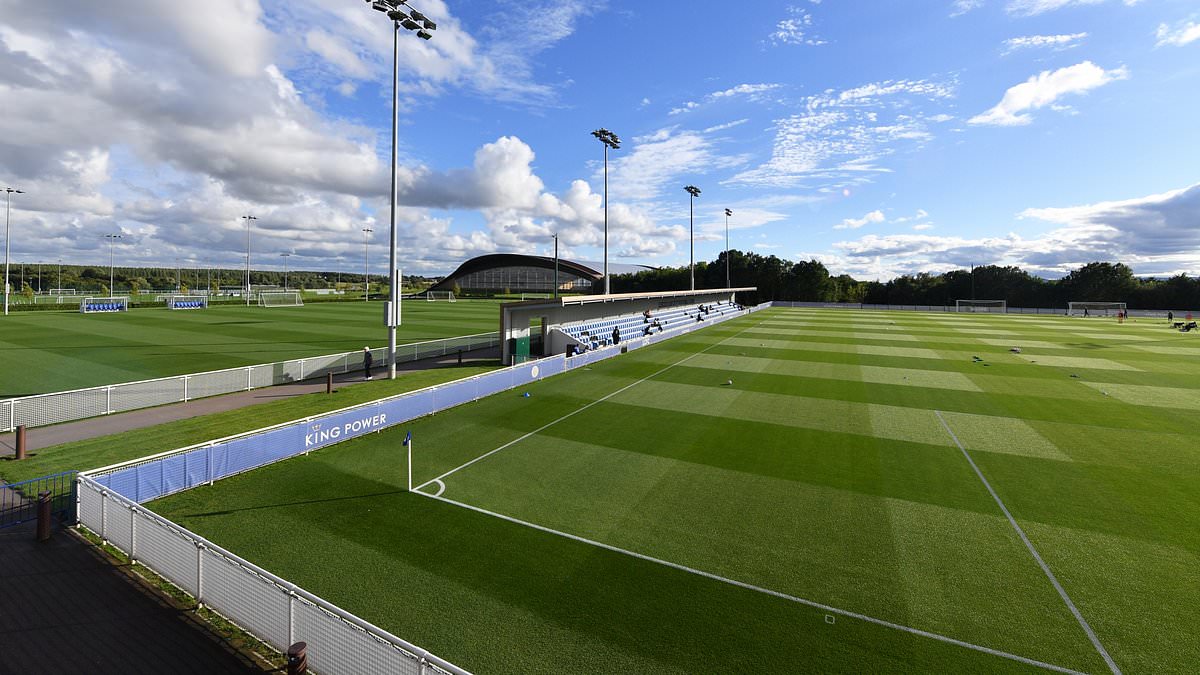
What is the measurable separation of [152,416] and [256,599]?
644 inches

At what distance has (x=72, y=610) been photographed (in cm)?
805

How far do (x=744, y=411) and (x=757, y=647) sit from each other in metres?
14.5

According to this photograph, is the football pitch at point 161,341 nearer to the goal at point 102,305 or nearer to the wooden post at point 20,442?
the goal at point 102,305

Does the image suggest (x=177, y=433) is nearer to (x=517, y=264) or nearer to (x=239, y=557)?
(x=239, y=557)

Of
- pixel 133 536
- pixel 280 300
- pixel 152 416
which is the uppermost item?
pixel 280 300

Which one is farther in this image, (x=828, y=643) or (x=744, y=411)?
(x=744, y=411)

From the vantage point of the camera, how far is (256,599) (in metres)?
7.41

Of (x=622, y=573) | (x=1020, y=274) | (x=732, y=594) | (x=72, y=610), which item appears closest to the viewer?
(x=72, y=610)

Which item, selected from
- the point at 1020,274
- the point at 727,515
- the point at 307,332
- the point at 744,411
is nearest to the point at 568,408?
the point at 744,411

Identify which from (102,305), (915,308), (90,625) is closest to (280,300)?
(102,305)

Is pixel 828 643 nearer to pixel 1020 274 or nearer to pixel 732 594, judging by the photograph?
pixel 732 594

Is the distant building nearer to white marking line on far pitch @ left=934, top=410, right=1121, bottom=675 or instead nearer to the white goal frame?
the white goal frame

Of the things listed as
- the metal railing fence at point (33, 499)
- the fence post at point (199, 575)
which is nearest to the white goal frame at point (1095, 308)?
the fence post at point (199, 575)

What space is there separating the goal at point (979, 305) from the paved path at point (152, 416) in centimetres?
11539
